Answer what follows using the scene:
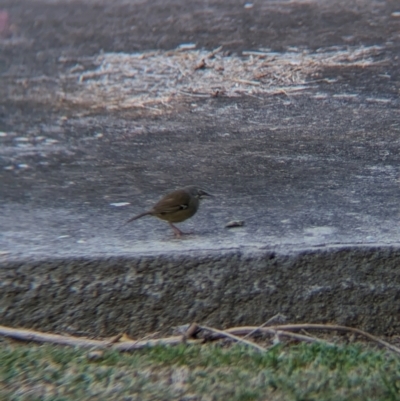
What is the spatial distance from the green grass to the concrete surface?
0.63 ft

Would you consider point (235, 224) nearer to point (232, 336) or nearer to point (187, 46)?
point (232, 336)

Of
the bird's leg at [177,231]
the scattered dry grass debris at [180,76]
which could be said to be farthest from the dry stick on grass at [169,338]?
the scattered dry grass debris at [180,76]

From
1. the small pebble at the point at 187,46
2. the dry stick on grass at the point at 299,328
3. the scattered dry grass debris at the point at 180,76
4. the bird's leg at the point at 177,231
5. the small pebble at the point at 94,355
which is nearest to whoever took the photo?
the small pebble at the point at 94,355

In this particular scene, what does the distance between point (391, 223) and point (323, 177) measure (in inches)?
31.2

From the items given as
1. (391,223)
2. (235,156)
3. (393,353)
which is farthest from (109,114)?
(393,353)

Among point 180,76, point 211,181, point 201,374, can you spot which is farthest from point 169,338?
point 180,76

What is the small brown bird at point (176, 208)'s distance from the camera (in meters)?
3.34

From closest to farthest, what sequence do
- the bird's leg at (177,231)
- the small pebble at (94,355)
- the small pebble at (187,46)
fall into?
the small pebble at (94,355)
the bird's leg at (177,231)
the small pebble at (187,46)

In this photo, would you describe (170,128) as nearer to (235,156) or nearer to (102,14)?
(235,156)

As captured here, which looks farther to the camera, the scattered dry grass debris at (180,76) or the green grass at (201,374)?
the scattered dry grass debris at (180,76)

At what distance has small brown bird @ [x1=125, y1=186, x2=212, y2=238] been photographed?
3344 mm

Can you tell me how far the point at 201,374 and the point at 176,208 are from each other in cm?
86

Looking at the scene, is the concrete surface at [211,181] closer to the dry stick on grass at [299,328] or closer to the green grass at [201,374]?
the dry stick on grass at [299,328]

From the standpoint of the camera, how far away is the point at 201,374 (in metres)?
2.66
